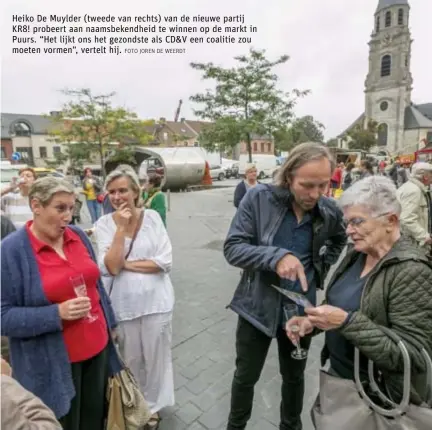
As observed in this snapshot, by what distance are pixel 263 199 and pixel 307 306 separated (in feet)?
2.09

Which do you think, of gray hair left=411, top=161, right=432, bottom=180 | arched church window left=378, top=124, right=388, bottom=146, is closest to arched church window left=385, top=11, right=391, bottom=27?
arched church window left=378, top=124, right=388, bottom=146

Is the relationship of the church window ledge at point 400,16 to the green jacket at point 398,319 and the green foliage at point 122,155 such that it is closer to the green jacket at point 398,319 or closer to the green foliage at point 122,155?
Answer: the green foliage at point 122,155

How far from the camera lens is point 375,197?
4.53ft

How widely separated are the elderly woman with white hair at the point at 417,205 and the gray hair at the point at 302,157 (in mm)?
2824

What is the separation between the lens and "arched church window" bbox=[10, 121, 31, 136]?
134 feet

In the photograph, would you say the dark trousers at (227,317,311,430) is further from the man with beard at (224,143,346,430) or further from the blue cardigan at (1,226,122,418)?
the blue cardigan at (1,226,122,418)

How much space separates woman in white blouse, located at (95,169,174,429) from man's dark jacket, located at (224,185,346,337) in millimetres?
611

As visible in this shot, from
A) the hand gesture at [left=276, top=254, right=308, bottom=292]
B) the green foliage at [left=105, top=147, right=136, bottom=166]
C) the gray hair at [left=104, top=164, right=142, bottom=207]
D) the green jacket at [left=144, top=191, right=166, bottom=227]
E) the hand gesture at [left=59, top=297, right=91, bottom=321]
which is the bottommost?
the hand gesture at [left=59, top=297, right=91, bottom=321]

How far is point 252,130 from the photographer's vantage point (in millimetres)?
13133

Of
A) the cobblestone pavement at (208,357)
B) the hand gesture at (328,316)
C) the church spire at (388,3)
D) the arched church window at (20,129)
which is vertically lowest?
the cobblestone pavement at (208,357)

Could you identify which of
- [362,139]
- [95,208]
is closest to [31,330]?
[95,208]

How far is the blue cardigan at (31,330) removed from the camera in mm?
1481

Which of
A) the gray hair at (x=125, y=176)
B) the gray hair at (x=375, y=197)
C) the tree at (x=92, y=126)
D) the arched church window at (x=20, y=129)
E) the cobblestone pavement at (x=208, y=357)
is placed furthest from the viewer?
the arched church window at (x=20, y=129)

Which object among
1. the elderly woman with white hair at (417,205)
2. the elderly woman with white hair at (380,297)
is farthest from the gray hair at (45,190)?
the elderly woman with white hair at (417,205)
